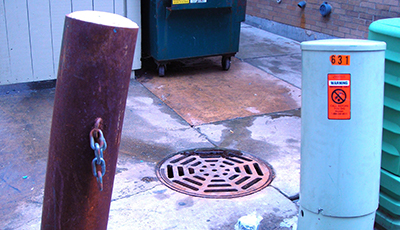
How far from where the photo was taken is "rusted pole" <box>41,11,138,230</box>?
63.4 inches

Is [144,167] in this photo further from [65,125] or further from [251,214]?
[65,125]

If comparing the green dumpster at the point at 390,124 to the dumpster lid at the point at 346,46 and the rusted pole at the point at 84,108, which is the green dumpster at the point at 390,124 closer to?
the dumpster lid at the point at 346,46

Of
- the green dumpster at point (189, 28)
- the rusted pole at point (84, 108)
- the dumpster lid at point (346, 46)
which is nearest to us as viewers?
the rusted pole at point (84, 108)

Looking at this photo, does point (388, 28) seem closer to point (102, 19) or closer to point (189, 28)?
point (102, 19)

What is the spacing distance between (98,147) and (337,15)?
6059 millimetres

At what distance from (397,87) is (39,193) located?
245 cm

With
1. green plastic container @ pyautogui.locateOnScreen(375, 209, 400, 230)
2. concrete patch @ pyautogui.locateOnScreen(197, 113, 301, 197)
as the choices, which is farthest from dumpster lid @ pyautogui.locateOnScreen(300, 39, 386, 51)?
concrete patch @ pyautogui.locateOnScreen(197, 113, 301, 197)

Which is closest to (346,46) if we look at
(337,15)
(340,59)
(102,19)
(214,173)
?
(340,59)

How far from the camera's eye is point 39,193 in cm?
291

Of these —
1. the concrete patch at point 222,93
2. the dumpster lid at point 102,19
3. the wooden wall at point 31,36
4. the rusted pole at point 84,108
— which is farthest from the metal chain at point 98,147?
the wooden wall at point 31,36

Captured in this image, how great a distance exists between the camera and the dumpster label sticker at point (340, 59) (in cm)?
191

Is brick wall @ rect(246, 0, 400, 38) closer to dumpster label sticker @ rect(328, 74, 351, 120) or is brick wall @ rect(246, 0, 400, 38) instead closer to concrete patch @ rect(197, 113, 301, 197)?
concrete patch @ rect(197, 113, 301, 197)

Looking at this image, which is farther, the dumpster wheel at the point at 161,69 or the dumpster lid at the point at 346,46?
the dumpster wheel at the point at 161,69

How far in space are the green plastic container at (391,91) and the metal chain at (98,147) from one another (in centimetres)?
169
